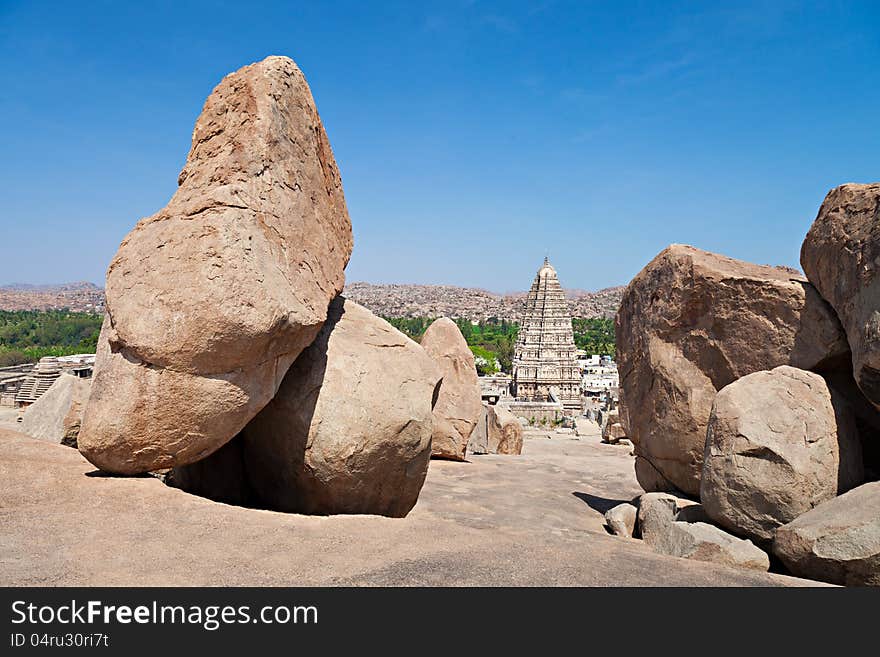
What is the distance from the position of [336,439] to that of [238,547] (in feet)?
5.47

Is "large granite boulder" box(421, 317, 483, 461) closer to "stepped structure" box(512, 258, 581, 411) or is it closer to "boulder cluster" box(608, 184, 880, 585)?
"boulder cluster" box(608, 184, 880, 585)

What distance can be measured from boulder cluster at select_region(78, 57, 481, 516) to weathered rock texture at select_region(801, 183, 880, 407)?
360cm

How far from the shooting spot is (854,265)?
532 cm

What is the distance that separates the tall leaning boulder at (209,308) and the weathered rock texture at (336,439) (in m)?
0.43

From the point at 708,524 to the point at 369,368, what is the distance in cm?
315

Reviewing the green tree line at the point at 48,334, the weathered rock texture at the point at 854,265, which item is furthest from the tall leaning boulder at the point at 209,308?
the green tree line at the point at 48,334

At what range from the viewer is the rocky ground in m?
3.40

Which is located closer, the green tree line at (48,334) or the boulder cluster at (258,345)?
the boulder cluster at (258,345)

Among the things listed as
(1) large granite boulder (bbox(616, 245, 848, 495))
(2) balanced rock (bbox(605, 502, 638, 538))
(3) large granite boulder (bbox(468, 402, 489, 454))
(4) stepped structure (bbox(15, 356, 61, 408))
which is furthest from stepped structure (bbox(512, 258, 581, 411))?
(2) balanced rock (bbox(605, 502, 638, 538))

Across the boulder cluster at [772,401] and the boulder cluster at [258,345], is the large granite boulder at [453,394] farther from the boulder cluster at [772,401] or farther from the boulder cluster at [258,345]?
the boulder cluster at [258,345]

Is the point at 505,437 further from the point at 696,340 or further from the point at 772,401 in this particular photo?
the point at 772,401

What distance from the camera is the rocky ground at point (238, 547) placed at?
3.40m

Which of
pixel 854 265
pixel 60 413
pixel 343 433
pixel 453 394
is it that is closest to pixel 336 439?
pixel 343 433

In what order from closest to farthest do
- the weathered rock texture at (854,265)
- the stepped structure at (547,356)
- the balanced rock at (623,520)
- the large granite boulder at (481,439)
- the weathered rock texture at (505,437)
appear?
the weathered rock texture at (854,265), the balanced rock at (623,520), the weathered rock texture at (505,437), the large granite boulder at (481,439), the stepped structure at (547,356)
